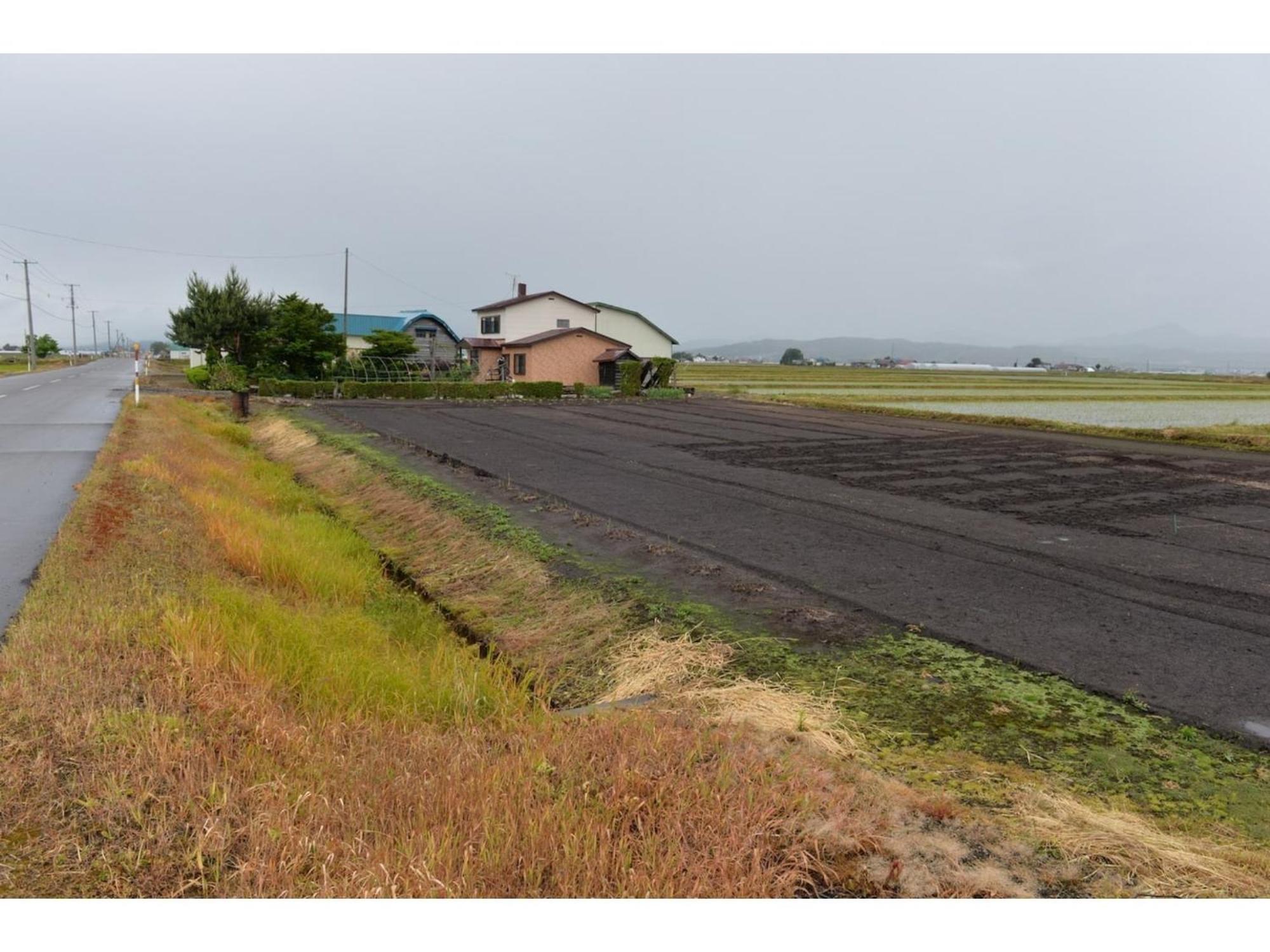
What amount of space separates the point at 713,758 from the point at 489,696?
69.2 inches

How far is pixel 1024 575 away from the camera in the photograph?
26.2 feet

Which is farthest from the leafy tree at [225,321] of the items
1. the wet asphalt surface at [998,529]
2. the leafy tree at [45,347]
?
the leafy tree at [45,347]

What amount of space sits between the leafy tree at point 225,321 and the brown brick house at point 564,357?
13415 millimetres

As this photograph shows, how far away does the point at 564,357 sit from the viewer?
45.4 metres

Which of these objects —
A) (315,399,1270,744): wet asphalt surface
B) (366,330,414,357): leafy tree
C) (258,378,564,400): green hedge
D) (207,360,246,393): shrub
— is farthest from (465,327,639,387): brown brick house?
(315,399,1270,744): wet asphalt surface

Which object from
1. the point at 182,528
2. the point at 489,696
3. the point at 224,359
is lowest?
the point at 489,696

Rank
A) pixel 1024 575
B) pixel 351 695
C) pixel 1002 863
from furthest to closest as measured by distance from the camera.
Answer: pixel 1024 575, pixel 351 695, pixel 1002 863

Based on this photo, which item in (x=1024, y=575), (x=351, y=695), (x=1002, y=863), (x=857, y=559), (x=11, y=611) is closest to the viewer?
(x=1002, y=863)

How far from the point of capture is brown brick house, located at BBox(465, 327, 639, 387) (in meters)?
44.8

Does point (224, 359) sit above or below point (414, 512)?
above

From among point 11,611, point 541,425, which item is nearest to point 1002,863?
point 11,611

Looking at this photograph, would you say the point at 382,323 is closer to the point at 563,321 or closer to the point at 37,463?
the point at 563,321

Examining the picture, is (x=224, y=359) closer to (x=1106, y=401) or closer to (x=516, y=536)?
(x=516, y=536)

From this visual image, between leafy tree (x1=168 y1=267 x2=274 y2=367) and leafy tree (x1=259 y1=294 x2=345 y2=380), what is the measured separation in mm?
2226
